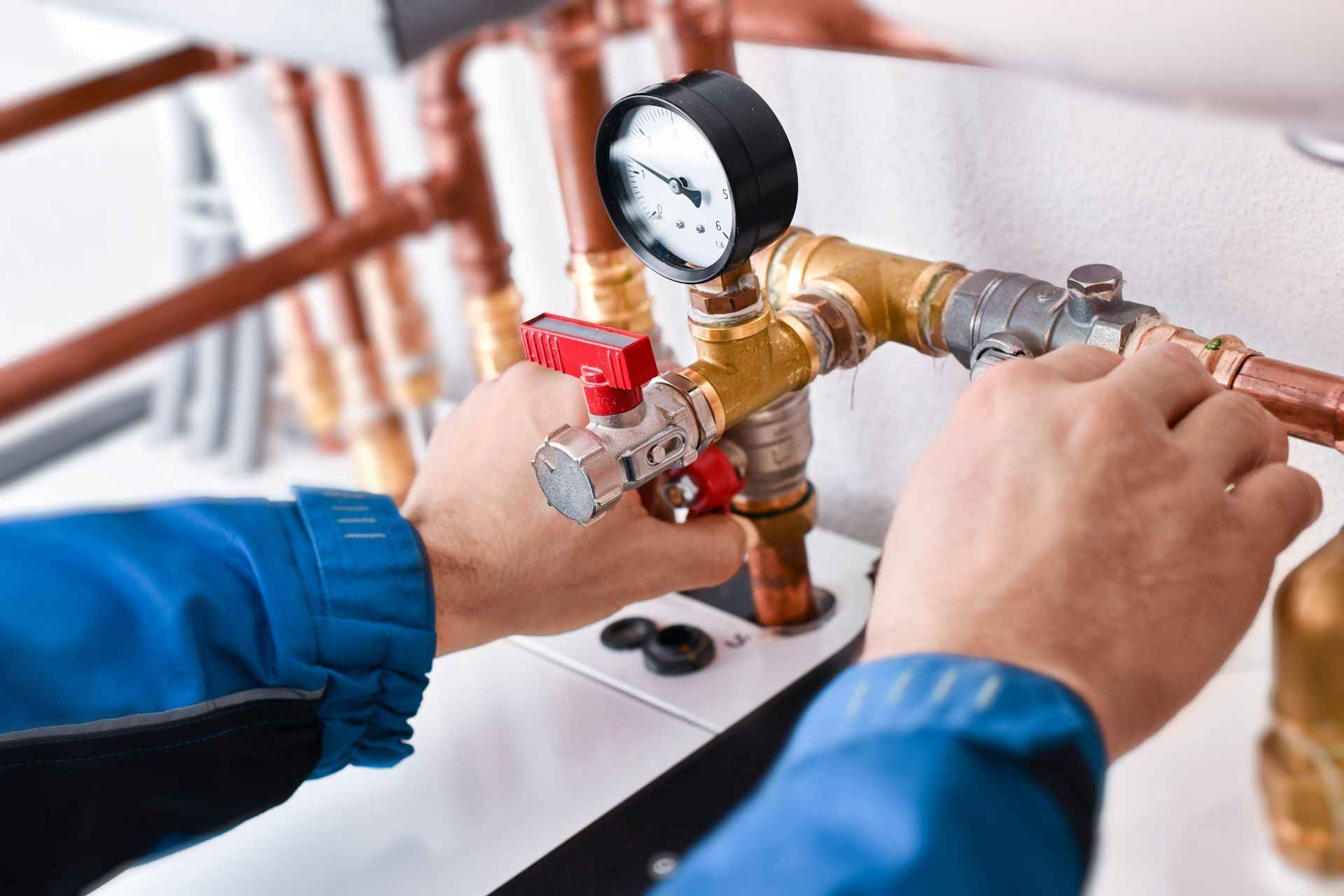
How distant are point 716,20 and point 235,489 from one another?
80cm

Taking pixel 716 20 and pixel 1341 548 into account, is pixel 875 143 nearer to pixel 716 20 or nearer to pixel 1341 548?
pixel 716 20

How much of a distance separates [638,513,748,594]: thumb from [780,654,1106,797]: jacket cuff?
0.81 feet

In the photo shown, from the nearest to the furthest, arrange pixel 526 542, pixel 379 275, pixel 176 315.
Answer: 1. pixel 526 542
2. pixel 176 315
3. pixel 379 275

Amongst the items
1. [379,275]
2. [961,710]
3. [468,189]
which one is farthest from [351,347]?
[961,710]

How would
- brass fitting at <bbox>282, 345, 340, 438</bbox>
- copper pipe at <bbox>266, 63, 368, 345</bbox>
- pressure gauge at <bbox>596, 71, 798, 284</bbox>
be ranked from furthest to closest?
1. brass fitting at <bbox>282, 345, 340, 438</bbox>
2. copper pipe at <bbox>266, 63, 368, 345</bbox>
3. pressure gauge at <bbox>596, 71, 798, 284</bbox>

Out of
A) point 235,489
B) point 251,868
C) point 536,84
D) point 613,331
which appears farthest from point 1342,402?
point 235,489

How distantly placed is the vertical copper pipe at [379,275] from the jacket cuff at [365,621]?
61 cm

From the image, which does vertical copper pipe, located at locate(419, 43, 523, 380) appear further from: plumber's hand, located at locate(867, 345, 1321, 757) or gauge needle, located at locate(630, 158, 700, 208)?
plumber's hand, located at locate(867, 345, 1321, 757)

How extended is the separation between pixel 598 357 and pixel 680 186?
0.27 ft

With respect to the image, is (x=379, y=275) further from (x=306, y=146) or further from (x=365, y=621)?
(x=365, y=621)

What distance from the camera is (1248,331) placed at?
0.63m

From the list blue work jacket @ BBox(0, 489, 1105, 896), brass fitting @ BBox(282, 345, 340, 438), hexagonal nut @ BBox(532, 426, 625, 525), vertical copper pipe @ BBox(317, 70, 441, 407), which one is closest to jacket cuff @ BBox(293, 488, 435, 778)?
blue work jacket @ BBox(0, 489, 1105, 896)

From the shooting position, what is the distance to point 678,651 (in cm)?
70

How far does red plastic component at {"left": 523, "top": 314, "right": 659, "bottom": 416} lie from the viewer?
0.48 metres
